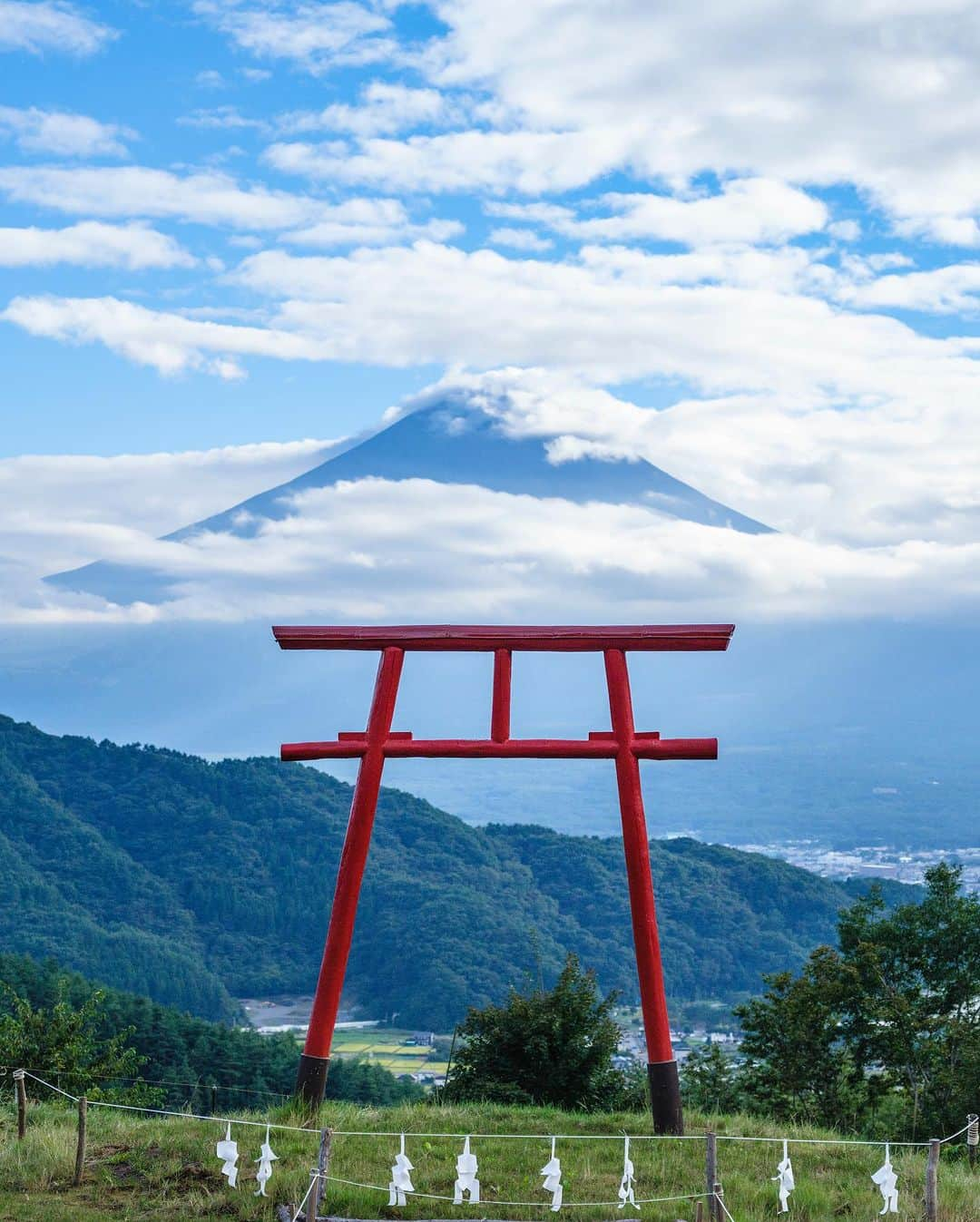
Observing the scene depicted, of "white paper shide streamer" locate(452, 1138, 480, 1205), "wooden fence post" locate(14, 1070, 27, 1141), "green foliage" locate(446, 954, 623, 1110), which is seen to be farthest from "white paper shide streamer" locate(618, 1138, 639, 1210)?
"wooden fence post" locate(14, 1070, 27, 1141)

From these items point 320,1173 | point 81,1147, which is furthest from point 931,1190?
point 81,1147

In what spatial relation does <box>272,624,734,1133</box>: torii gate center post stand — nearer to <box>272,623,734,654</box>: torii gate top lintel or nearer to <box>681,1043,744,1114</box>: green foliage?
<box>272,623,734,654</box>: torii gate top lintel

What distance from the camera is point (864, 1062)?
16797mm

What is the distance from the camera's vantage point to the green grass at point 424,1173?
326 inches

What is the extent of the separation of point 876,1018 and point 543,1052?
16.8 ft

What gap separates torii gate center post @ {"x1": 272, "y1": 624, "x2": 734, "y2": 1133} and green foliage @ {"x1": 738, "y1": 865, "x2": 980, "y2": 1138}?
6583 mm

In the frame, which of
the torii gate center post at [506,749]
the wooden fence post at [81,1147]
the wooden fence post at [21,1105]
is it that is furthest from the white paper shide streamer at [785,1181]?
the wooden fence post at [21,1105]

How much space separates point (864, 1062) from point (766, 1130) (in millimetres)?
6765

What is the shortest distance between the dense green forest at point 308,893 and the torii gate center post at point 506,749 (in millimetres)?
43039

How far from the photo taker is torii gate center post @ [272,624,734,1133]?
992 centimetres

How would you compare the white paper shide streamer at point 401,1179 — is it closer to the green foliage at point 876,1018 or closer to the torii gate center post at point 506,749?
the torii gate center post at point 506,749

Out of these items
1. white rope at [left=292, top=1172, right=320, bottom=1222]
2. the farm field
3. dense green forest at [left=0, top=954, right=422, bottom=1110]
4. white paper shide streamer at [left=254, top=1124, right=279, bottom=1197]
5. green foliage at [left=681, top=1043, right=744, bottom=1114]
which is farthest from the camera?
the farm field

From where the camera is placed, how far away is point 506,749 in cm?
1044

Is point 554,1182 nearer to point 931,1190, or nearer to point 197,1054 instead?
point 931,1190
